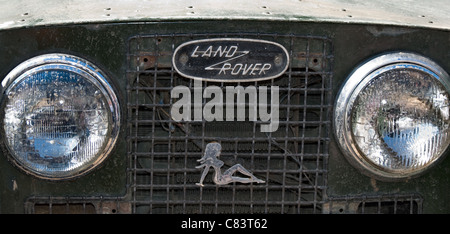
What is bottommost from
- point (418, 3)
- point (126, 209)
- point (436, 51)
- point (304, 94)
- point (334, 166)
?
point (126, 209)

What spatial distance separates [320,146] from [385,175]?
24cm

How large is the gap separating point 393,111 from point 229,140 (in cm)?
54

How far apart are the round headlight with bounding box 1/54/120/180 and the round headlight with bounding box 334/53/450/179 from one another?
77 cm

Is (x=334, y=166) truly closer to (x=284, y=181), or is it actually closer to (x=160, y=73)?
(x=284, y=181)

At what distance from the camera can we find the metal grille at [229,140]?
2.37m

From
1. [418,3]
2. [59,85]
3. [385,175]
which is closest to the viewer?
[59,85]

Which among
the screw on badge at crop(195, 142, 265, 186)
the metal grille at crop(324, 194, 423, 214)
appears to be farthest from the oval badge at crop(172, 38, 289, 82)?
the metal grille at crop(324, 194, 423, 214)

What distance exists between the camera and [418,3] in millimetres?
2797

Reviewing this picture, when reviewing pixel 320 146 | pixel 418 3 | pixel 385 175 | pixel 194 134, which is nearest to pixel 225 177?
pixel 194 134

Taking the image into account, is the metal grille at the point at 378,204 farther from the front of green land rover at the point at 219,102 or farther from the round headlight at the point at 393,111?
the round headlight at the point at 393,111

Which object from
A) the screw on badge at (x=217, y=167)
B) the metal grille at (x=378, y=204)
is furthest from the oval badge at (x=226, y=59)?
the metal grille at (x=378, y=204)

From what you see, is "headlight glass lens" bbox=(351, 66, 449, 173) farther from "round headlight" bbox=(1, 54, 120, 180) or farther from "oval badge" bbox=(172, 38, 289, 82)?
"round headlight" bbox=(1, 54, 120, 180)

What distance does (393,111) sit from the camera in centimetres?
235

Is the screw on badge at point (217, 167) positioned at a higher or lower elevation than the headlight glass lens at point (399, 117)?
lower
